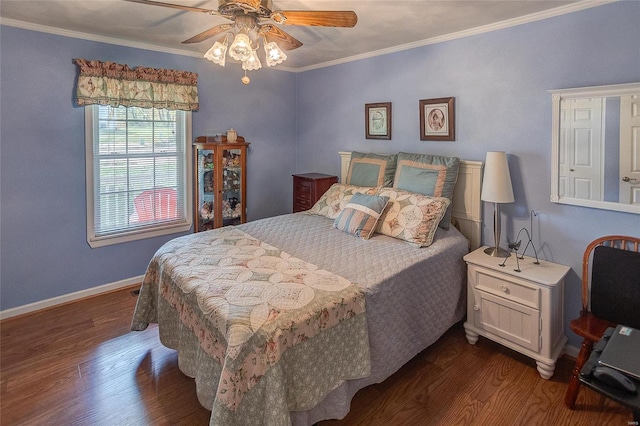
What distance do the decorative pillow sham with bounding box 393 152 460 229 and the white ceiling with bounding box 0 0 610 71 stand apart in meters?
1.01

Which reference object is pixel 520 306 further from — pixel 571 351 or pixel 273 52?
pixel 273 52

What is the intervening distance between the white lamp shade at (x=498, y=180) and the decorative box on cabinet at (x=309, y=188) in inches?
72.3

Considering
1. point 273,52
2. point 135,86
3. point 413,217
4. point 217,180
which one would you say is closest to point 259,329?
point 273,52

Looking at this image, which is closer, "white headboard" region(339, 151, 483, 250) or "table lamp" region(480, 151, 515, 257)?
"table lamp" region(480, 151, 515, 257)

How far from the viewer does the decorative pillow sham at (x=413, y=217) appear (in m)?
2.59

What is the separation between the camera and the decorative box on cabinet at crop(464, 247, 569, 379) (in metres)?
2.23

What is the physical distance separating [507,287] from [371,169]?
5.12 feet

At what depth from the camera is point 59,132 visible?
10.0ft

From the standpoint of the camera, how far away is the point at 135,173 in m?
3.55

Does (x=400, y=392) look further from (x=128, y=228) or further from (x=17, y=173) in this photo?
(x=17, y=173)

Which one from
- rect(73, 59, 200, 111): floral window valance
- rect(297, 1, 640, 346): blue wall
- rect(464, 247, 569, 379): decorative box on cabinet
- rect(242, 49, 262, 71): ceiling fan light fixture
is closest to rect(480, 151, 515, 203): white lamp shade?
rect(297, 1, 640, 346): blue wall

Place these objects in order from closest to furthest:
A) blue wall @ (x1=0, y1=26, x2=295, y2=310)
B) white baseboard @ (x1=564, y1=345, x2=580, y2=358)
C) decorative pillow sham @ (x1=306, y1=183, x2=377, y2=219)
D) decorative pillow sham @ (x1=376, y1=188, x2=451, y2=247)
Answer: white baseboard @ (x1=564, y1=345, x2=580, y2=358) < decorative pillow sham @ (x1=376, y1=188, x2=451, y2=247) < blue wall @ (x1=0, y1=26, x2=295, y2=310) < decorative pillow sham @ (x1=306, y1=183, x2=377, y2=219)

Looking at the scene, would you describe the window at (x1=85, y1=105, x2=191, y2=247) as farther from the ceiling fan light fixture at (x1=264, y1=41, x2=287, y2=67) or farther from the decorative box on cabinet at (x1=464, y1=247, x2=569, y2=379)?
the decorative box on cabinet at (x1=464, y1=247, x2=569, y2=379)

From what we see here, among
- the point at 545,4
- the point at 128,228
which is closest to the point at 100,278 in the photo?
the point at 128,228
